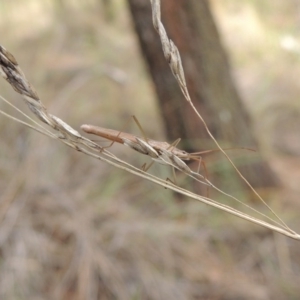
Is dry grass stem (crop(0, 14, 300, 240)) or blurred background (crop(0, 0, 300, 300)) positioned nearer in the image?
dry grass stem (crop(0, 14, 300, 240))

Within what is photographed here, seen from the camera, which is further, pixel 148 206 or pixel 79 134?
pixel 148 206

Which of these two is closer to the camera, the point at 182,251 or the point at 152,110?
the point at 182,251

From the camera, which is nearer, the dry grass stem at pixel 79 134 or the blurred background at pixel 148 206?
the dry grass stem at pixel 79 134

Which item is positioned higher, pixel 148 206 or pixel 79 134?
pixel 148 206

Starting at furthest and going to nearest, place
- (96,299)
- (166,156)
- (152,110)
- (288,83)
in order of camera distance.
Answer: (288,83)
(152,110)
(96,299)
(166,156)

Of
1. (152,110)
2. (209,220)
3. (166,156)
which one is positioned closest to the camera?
(166,156)

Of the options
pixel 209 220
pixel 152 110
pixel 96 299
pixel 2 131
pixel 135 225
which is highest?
pixel 152 110

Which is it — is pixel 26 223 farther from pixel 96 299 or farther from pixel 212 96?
pixel 212 96

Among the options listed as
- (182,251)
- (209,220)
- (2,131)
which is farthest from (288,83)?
(2,131)

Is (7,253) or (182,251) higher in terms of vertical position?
(182,251)

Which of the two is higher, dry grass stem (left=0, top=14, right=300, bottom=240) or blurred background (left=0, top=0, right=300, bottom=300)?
blurred background (left=0, top=0, right=300, bottom=300)

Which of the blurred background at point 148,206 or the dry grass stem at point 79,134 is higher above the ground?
the blurred background at point 148,206
